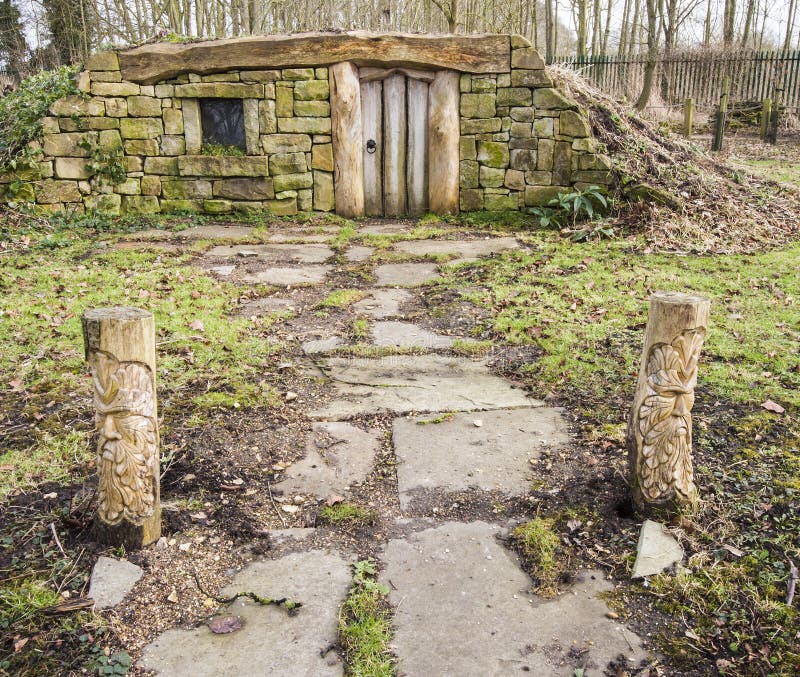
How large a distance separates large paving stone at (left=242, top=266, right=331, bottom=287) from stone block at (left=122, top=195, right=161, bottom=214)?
3170 mm

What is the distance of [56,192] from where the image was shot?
348 inches

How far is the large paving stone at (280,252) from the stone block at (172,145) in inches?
81.4

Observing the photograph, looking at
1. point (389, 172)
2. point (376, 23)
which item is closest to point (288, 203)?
point (389, 172)

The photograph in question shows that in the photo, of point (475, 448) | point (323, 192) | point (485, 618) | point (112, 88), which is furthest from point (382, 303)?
point (112, 88)

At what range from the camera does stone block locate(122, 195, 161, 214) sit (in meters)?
9.06

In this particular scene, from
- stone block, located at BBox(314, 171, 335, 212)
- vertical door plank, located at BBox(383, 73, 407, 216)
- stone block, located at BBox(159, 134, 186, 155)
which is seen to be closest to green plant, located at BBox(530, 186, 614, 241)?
vertical door plank, located at BBox(383, 73, 407, 216)

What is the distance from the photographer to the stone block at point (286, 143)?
8789 mm

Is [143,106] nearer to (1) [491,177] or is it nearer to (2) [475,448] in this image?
(1) [491,177]

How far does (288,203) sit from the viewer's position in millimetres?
9023

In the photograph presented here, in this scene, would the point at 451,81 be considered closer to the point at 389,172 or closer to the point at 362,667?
the point at 389,172

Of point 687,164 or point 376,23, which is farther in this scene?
point 376,23

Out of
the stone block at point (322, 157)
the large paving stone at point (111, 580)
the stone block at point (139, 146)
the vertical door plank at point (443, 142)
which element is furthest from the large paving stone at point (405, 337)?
the stone block at point (139, 146)

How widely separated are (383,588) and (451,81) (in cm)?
742

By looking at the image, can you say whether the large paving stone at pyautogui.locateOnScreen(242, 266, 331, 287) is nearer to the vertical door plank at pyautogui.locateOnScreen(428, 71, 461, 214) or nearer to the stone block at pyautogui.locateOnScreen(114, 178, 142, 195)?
the vertical door plank at pyautogui.locateOnScreen(428, 71, 461, 214)
